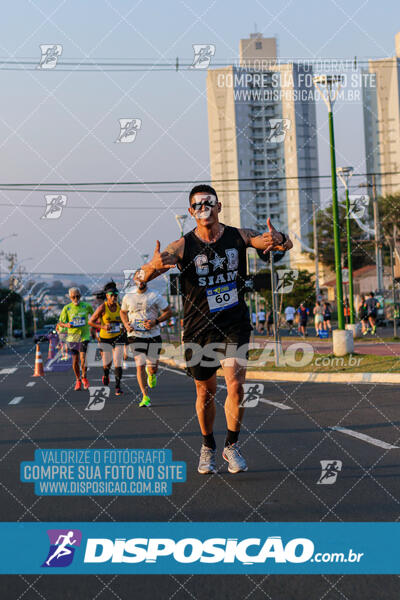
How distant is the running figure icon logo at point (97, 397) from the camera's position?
12.7 metres

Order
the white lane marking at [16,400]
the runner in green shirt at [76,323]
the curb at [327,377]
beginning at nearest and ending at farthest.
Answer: the white lane marking at [16,400] < the runner in green shirt at [76,323] < the curb at [327,377]

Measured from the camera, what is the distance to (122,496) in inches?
240

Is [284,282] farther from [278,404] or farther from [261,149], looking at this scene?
[261,149]

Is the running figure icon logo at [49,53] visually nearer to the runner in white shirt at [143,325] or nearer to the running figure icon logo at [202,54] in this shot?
the running figure icon logo at [202,54]

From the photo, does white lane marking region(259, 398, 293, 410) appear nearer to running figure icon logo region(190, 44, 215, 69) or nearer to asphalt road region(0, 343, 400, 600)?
asphalt road region(0, 343, 400, 600)

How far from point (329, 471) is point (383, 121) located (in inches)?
5763

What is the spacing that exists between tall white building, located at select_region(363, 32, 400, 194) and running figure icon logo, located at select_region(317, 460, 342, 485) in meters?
129

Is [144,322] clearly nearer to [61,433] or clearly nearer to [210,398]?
[61,433]

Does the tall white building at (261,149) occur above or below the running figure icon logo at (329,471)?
above

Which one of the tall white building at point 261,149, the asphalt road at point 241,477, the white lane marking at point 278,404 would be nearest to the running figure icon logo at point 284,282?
the asphalt road at point 241,477

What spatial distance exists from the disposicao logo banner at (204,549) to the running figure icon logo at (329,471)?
134cm

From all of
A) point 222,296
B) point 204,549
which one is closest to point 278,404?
point 222,296

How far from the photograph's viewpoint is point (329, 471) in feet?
22.0

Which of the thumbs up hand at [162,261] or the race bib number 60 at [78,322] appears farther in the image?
the race bib number 60 at [78,322]
